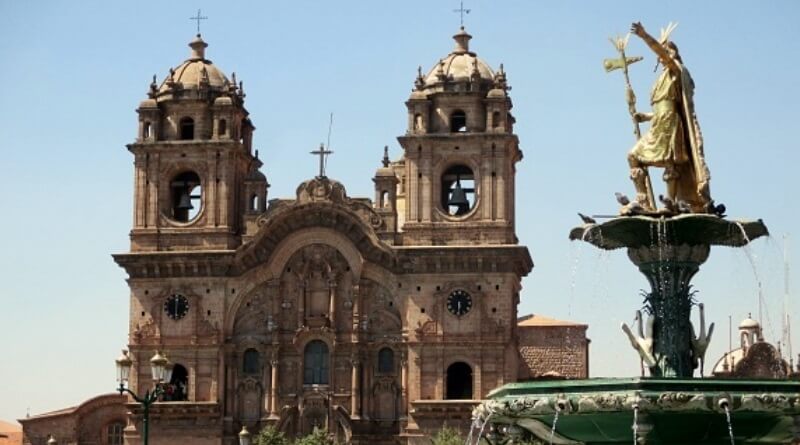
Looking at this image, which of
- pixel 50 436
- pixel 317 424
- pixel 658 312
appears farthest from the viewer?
pixel 50 436

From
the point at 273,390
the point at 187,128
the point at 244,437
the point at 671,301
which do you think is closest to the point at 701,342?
the point at 671,301

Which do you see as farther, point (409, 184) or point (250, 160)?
point (250, 160)

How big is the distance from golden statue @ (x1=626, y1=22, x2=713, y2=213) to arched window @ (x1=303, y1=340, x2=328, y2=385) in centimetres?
4742

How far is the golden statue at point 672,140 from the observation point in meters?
22.3

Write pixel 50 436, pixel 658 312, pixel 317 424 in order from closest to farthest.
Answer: pixel 658 312
pixel 317 424
pixel 50 436

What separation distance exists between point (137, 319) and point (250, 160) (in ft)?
26.3

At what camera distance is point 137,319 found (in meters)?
70.0

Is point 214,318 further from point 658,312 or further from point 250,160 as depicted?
point 658,312

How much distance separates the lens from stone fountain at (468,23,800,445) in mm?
19484

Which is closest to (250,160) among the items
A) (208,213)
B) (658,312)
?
(208,213)

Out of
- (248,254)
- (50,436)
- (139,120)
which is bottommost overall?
Answer: (50,436)

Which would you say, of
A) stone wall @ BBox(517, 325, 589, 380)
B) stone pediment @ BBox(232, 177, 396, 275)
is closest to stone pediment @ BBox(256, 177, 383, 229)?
stone pediment @ BBox(232, 177, 396, 275)

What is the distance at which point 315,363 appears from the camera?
2734 inches

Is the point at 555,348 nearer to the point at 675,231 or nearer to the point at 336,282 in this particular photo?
the point at 336,282
